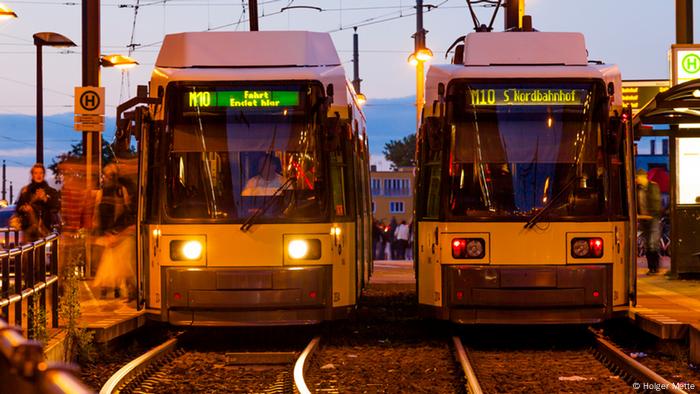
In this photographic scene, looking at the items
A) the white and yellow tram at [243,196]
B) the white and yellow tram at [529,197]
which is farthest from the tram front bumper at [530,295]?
the white and yellow tram at [243,196]

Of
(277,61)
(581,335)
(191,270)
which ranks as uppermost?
(277,61)

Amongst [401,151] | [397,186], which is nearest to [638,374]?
[397,186]

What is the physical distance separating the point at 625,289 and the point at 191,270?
453 cm

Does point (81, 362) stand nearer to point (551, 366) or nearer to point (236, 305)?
point (236, 305)

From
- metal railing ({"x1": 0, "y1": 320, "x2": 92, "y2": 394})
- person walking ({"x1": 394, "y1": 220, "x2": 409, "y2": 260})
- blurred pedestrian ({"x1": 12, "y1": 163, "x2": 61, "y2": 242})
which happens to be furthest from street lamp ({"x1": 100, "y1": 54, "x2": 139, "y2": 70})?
metal railing ({"x1": 0, "y1": 320, "x2": 92, "y2": 394})

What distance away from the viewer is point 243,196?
12.0 m

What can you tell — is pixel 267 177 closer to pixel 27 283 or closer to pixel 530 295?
pixel 27 283

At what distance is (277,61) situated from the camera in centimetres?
1255

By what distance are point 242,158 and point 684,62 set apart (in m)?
9.19

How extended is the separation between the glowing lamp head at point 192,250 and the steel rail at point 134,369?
0.93 meters

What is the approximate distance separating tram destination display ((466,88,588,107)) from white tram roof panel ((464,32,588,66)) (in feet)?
1.77

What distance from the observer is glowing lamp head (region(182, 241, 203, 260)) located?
12.0 m

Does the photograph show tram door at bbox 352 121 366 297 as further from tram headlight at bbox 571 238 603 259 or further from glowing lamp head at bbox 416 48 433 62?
glowing lamp head at bbox 416 48 433 62

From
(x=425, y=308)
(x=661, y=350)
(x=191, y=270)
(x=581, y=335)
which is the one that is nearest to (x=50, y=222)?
(x=191, y=270)
